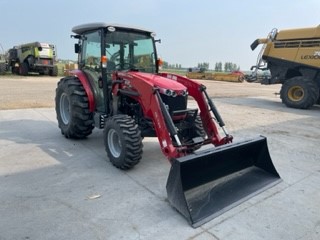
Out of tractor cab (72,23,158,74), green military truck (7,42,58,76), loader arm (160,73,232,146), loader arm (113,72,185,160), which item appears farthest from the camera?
green military truck (7,42,58,76)

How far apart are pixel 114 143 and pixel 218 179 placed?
1639 mm

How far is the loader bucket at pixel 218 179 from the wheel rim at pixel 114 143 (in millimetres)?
1350

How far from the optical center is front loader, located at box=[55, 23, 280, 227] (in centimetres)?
331

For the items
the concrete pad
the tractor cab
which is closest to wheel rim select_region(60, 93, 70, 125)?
the concrete pad

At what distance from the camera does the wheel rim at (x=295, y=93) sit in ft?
36.6

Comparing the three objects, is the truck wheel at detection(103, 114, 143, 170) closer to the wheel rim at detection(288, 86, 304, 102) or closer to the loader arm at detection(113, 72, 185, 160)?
the loader arm at detection(113, 72, 185, 160)

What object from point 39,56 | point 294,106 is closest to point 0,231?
point 294,106

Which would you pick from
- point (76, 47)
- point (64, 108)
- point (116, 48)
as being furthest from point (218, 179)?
point (76, 47)

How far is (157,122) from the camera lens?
4.02 m

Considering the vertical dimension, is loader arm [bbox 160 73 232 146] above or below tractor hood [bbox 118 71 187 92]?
below

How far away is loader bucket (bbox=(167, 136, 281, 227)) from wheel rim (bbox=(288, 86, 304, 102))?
804 cm

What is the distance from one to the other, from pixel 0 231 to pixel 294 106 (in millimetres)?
10746

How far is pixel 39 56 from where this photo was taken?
71.3 ft

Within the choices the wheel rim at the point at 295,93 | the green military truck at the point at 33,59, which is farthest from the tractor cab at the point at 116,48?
the green military truck at the point at 33,59
